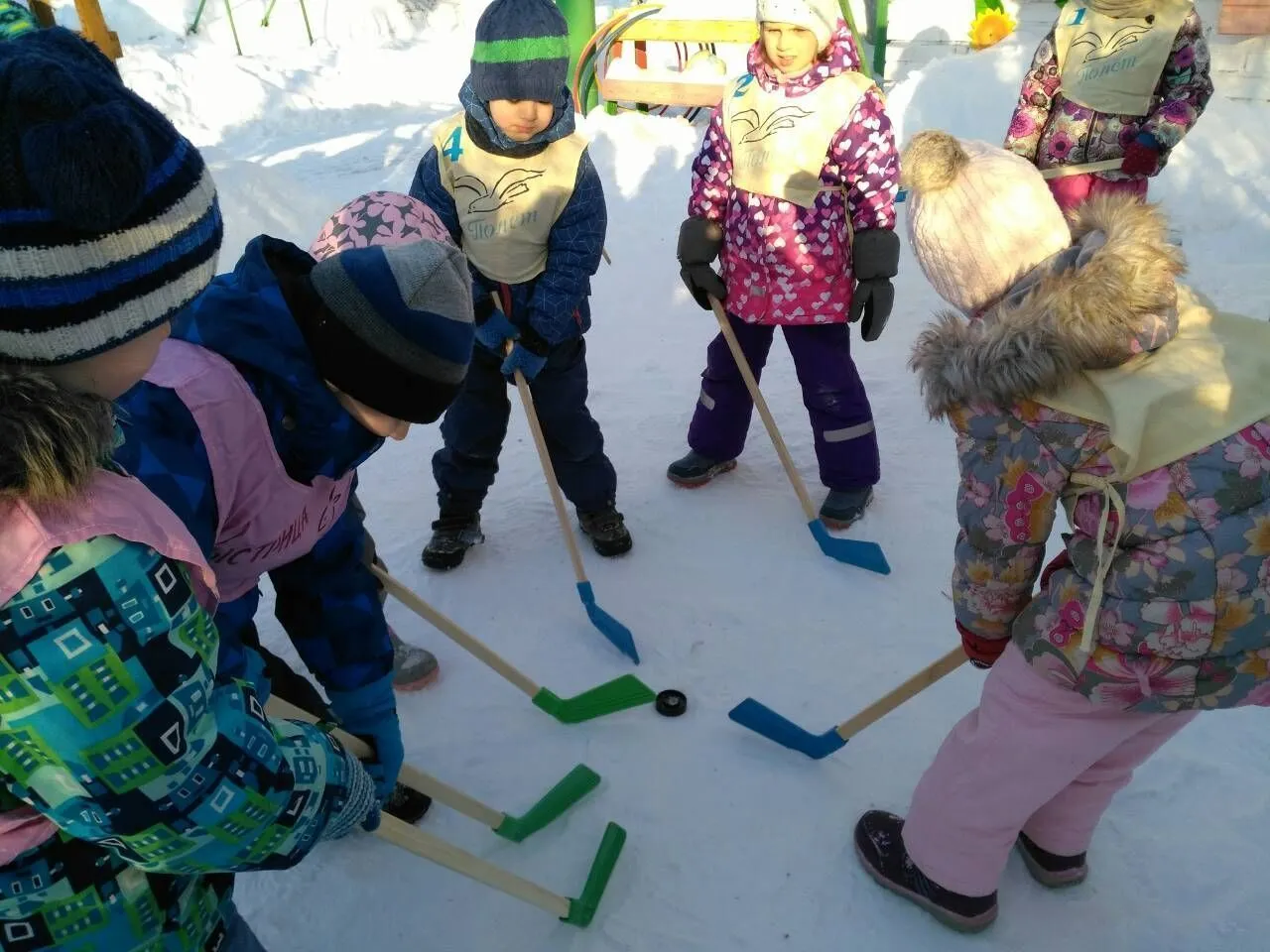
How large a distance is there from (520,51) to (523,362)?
32.5 inches

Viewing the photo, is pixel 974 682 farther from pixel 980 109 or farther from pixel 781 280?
pixel 980 109

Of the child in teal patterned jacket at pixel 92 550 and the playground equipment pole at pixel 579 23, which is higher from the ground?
the child in teal patterned jacket at pixel 92 550

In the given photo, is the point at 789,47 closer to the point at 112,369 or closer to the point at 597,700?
the point at 597,700

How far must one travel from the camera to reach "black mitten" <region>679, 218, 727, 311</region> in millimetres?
3010

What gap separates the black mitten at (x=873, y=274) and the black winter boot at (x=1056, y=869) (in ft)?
5.07

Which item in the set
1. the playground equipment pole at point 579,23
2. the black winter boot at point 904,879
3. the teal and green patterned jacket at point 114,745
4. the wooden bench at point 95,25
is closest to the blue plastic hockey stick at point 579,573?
the black winter boot at point 904,879

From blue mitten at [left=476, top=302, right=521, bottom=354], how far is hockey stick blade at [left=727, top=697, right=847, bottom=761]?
1.23 metres

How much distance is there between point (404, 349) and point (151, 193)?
18.9 inches

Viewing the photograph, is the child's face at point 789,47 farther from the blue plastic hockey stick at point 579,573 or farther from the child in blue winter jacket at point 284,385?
the child in blue winter jacket at point 284,385

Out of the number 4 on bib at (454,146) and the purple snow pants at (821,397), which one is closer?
the number 4 on bib at (454,146)

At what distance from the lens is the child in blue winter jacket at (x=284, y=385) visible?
47.0 inches

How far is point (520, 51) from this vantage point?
94.3 inches

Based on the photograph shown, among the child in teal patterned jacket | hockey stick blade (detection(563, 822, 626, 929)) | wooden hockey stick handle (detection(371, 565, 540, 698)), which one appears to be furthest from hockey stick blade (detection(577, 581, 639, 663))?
the child in teal patterned jacket

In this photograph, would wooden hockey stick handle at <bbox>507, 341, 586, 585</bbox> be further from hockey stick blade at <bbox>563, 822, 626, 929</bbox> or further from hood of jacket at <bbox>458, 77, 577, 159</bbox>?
hockey stick blade at <bbox>563, 822, 626, 929</bbox>
